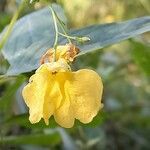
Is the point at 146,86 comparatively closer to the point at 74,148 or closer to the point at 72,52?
the point at 74,148

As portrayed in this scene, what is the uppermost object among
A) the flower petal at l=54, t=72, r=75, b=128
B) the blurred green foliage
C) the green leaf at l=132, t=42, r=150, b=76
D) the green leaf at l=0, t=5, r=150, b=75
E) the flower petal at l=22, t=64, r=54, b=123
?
the flower petal at l=22, t=64, r=54, b=123

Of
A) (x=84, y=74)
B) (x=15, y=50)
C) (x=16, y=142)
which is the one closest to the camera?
(x=84, y=74)

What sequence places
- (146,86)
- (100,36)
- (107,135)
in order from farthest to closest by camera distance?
1. (146,86)
2. (107,135)
3. (100,36)

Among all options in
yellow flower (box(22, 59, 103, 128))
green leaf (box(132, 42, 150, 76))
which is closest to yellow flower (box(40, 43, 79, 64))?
yellow flower (box(22, 59, 103, 128))

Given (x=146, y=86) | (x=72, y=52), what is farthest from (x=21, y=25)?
(x=146, y=86)

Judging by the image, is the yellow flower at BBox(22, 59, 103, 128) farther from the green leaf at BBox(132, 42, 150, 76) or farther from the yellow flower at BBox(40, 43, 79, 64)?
the green leaf at BBox(132, 42, 150, 76)

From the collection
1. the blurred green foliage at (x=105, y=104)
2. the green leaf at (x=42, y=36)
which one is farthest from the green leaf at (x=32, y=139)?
the green leaf at (x=42, y=36)

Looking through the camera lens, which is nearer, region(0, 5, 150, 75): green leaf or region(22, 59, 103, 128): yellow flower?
region(22, 59, 103, 128): yellow flower

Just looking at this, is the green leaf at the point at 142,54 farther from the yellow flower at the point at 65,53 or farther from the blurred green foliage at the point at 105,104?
the yellow flower at the point at 65,53
